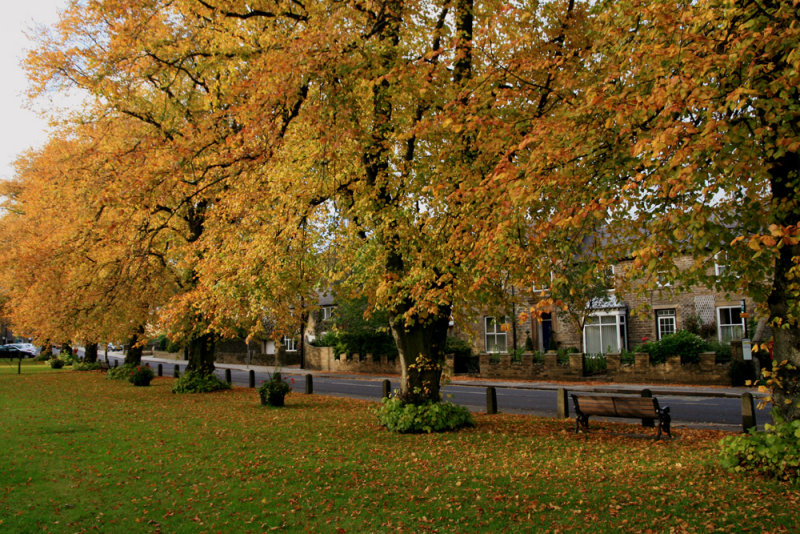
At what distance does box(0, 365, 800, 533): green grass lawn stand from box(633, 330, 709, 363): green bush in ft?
48.1

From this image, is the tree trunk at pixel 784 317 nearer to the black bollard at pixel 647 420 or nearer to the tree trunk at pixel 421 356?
the black bollard at pixel 647 420

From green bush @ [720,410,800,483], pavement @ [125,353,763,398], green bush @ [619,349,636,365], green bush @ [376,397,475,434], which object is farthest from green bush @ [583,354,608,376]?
green bush @ [720,410,800,483]

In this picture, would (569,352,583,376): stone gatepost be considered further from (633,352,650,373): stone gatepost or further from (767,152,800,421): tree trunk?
(767,152,800,421): tree trunk

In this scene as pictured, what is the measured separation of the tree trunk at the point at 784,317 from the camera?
710 centimetres

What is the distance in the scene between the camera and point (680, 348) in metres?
25.4

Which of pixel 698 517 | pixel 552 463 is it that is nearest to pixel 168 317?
pixel 552 463

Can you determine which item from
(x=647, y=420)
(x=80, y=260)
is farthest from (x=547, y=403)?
(x=80, y=260)

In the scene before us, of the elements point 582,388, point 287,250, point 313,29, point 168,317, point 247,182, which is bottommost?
point 582,388

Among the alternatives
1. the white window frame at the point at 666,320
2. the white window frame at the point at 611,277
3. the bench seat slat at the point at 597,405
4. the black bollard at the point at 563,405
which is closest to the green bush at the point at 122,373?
the black bollard at the point at 563,405

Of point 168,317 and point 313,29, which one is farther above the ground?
point 313,29

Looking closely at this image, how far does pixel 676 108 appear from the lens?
5.25 metres

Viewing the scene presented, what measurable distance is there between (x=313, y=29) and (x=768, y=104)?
23.6 ft

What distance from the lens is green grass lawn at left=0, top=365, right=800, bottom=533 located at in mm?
6070

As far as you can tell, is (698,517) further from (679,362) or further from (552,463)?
(679,362)
